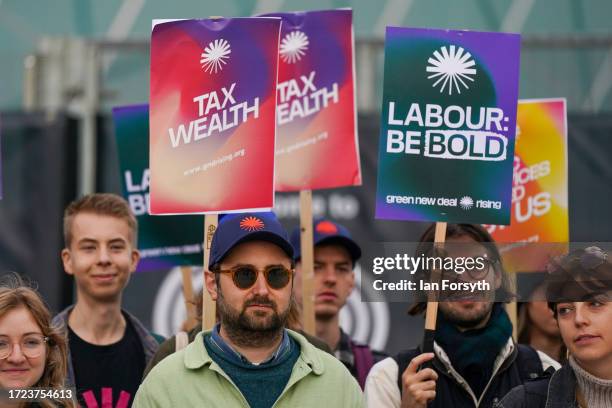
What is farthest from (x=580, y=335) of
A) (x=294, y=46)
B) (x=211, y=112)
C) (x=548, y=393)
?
(x=294, y=46)

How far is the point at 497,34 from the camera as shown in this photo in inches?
229

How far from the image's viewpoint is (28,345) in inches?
199

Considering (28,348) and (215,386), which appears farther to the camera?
(28,348)

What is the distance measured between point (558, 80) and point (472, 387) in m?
4.29

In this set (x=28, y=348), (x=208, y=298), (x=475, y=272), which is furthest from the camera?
(x=208, y=298)

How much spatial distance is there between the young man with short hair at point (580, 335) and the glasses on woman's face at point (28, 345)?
5.54 feet

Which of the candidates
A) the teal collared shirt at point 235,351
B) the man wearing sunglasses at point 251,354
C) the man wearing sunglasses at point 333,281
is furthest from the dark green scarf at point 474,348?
the man wearing sunglasses at point 333,281

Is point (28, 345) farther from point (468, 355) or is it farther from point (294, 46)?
point (294, 46)

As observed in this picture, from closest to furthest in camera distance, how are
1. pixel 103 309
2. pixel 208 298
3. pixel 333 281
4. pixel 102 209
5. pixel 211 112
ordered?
pixel 208 298
pixel 211 112
pixel 103 309
pixel 102 209
pixel 333 281

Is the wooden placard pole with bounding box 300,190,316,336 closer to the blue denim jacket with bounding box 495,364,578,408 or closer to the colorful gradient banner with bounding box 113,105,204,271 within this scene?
the colorful gradient banner with bounding box 113,105,204,271

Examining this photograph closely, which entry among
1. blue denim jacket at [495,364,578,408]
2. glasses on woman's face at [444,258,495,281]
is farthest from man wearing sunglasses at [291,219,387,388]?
blue denim jacket at [495,364,578,408]

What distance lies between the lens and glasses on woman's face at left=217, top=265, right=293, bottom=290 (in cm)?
480

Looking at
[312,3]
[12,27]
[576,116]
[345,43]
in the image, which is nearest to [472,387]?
[345,43]

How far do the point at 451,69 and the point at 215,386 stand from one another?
1.85 meters
